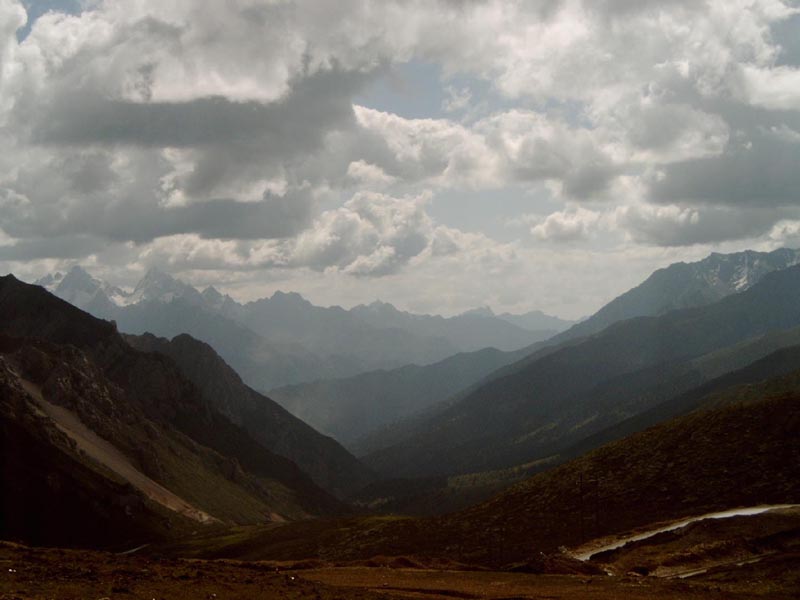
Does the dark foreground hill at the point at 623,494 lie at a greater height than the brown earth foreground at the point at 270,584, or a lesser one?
lesser

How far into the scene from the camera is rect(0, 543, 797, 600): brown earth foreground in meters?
42.1

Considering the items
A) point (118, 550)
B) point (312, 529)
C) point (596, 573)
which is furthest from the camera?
point (118, 550)

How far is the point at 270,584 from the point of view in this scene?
50750 mm

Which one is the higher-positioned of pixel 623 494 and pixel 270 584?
pixel 270 584

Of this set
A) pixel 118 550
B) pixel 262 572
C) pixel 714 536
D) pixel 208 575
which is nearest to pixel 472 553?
pixel 714 536

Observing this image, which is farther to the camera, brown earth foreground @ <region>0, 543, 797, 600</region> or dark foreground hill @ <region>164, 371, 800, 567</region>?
dark foreground hill @ <region>164, 371, 800, 567</region>

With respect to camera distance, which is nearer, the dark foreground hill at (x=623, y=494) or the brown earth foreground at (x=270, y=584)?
the brown earth foreground at (x=270, y=584)

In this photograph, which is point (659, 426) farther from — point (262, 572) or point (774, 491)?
point (262, 572)

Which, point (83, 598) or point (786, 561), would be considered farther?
point (786, 561)

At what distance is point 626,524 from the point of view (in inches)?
4033

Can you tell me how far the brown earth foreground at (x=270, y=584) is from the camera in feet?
138

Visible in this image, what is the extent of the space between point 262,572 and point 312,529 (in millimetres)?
116640

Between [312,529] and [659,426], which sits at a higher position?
[659,426]


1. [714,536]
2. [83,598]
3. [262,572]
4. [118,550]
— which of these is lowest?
[118,550]
